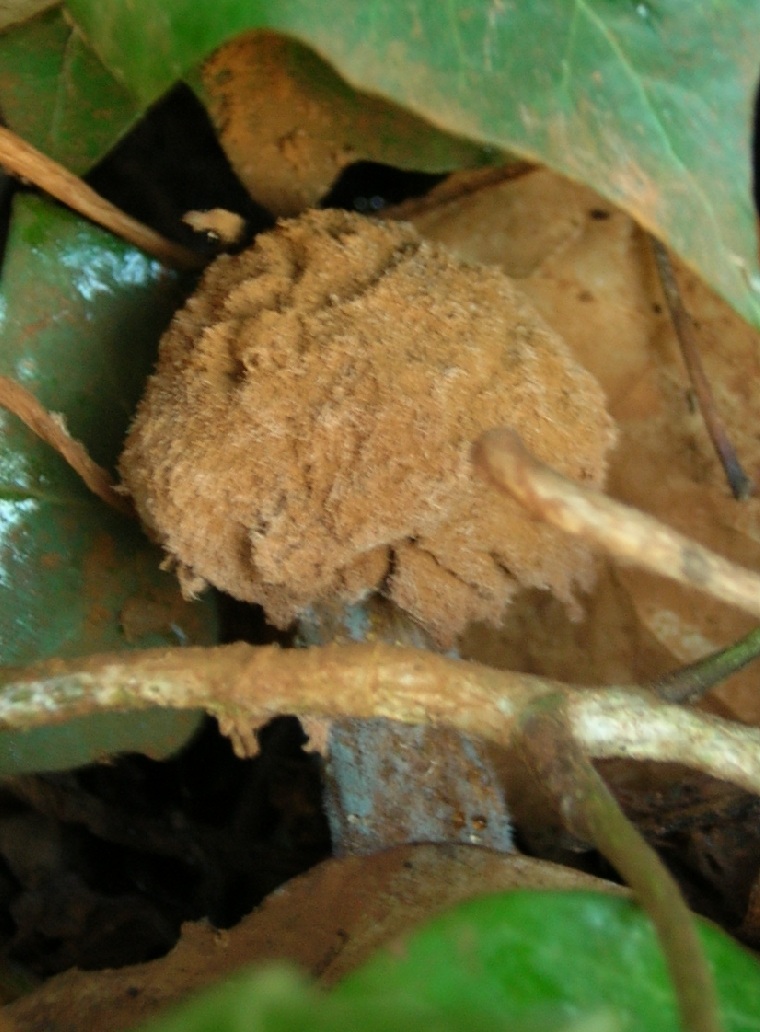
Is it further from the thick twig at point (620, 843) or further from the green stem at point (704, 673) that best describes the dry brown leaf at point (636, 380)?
the thick twig at point (620, 843)

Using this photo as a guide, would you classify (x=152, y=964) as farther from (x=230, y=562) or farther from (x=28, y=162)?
(x=28, y=162)

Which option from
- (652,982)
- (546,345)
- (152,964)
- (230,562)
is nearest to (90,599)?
(230,562)

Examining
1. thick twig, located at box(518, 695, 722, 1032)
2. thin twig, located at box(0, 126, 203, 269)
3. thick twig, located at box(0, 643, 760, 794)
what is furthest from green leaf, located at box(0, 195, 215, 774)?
thick twig, located at box(518, 695, 722, 1032)

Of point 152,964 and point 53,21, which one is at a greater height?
point 53,21

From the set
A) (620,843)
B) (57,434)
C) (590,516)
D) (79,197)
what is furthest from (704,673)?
(79,197)

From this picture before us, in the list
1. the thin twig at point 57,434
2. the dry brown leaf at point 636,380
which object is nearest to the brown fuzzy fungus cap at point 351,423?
the thin twig at point 57,434

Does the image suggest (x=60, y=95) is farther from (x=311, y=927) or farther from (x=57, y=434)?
(x=311, y=927)
